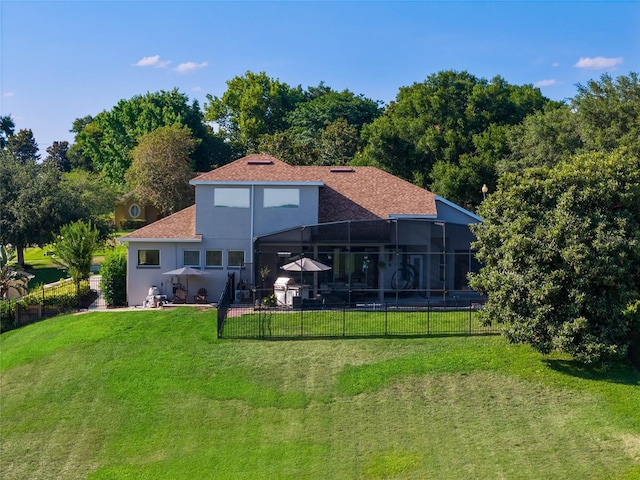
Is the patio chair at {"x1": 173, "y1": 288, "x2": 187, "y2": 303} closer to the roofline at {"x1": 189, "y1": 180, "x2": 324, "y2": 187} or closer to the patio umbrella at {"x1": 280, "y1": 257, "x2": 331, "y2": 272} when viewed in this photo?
the patio umbrella at {"x1": 280, "y1": 257, "x2": 331, "y2": 272}

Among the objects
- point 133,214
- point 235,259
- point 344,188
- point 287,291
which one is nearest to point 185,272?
point 235,259

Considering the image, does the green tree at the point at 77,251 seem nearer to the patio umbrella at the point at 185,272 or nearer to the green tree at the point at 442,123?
the patio umbrella at the point at 185,272

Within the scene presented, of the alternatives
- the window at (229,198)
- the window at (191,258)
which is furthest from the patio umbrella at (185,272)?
the window at (229,198)

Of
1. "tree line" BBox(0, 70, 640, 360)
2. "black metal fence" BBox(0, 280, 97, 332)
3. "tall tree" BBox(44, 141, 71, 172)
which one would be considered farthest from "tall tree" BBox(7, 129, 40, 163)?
"black metal fence" BBox(0, 280, 97, 332)

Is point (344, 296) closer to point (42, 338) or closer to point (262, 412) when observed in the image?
point (262, 412)

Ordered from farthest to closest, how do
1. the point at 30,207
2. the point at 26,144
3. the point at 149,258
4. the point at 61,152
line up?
the point at 61,152 → the point at 26,144 → the point at 30,207 → the point at 149,258

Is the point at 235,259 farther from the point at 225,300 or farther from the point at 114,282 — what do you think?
the point at 114,282

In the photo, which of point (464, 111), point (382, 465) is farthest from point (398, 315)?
point (464, 111)
